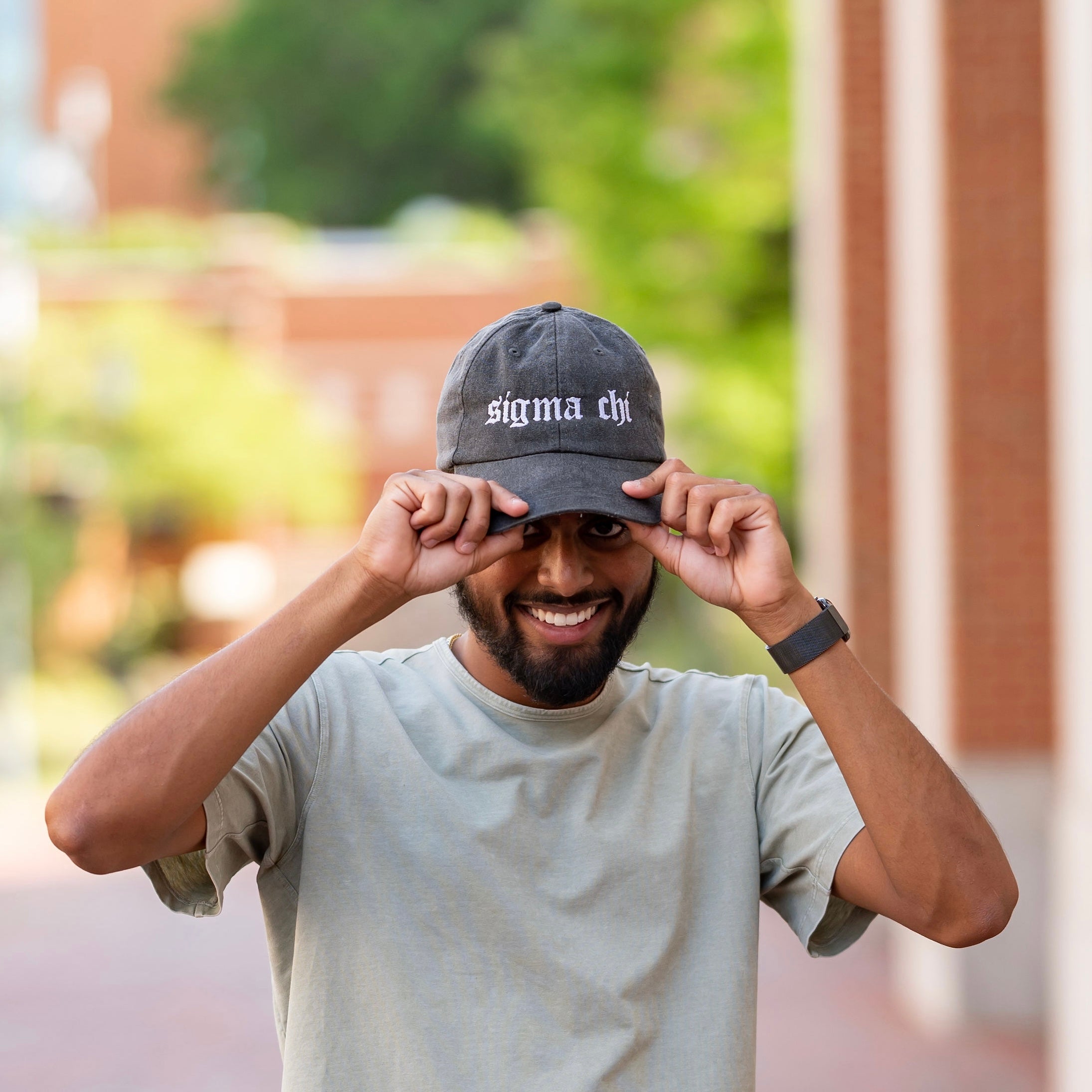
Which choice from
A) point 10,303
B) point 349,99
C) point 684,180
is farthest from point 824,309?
point 349,99

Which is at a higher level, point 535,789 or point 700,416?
point 700,416

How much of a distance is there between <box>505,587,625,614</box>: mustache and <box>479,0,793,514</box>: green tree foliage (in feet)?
43.6

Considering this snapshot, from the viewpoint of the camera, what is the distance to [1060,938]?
549cm

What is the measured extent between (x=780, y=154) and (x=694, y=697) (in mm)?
13367

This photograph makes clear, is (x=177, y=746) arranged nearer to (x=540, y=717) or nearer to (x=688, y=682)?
(x=540, y=717)

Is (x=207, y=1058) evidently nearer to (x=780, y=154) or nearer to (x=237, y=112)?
(x=780, y=154)

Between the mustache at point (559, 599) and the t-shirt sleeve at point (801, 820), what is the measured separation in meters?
0.25

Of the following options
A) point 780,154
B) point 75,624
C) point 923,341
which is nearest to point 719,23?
point 780,154

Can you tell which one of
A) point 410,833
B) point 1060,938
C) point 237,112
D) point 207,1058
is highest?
point 237,112

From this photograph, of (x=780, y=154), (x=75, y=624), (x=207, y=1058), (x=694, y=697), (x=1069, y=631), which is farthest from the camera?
(x=75, y=624)

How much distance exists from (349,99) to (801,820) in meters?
49.0

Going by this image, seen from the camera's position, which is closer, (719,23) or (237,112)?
(719,23)

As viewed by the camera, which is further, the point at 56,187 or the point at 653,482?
the point at 56,187

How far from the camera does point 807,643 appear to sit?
210cm
